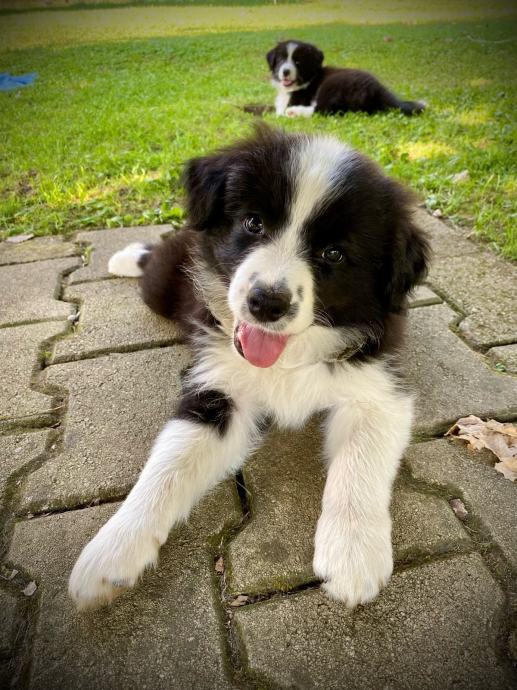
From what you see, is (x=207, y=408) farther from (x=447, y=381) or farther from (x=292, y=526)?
(x=447, y=381)

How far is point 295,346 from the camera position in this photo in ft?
→ 6.00

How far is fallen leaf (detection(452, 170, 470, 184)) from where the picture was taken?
3982 millimetres

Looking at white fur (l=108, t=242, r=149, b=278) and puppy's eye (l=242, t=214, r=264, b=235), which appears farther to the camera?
white fur (l=108, t=242, r=149, b=278)

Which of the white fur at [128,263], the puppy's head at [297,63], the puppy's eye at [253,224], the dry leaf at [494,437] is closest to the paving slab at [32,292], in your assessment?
the white fur at [128,263]

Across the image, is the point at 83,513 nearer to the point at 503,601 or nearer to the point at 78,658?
the point at 78,658

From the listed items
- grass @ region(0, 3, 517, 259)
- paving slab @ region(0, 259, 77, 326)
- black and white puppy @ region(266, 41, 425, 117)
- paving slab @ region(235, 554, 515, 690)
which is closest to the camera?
paving slab @ region(235, 554, 515, 690)

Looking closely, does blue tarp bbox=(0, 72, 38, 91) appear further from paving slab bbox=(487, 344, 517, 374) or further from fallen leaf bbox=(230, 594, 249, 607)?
fallen leaf bbox=(230, 594, 249, 607)

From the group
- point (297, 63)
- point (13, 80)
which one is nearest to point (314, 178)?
point (13, 80)

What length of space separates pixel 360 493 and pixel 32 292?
2185mm

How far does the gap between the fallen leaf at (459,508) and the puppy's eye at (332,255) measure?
2.90 feet

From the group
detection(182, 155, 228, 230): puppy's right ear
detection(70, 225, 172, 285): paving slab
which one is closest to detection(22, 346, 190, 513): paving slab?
detection(182, 155, 228, 230): puppy's right ear

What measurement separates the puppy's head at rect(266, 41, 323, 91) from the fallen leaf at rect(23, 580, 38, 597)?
7565 mm

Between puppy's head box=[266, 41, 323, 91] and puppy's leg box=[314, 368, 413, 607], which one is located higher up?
puppy's head box=[266, 41, 323, 91]

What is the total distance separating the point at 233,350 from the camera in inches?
74.1
